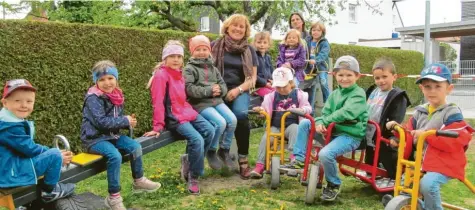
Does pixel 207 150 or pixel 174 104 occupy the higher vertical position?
pixel 174 104

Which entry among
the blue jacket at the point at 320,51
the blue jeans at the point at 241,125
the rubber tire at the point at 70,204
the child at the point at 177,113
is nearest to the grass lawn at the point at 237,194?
the child at the point at 177,113

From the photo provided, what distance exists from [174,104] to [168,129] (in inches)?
11.8

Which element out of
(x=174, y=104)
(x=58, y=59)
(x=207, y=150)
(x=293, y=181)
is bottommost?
(x=293, y=181)

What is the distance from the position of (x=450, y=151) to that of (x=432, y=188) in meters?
0.33

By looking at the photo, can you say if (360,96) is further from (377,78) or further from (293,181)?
(293,181)

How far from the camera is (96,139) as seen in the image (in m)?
4.45

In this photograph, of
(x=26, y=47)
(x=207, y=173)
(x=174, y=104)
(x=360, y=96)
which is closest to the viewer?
(x=360, y=96)

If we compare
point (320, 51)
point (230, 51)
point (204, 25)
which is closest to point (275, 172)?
point (230, 51)

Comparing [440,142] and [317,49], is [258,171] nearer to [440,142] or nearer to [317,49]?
[440,142]

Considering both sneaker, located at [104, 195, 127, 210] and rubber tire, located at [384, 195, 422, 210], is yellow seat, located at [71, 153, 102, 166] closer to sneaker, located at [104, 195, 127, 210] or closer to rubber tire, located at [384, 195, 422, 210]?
sneaker, located at [104, 195, 127, 210]

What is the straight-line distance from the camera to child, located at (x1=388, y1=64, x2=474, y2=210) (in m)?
3.85

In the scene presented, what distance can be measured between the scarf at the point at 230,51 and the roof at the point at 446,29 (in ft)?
53.0

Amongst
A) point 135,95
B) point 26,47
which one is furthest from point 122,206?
point 135,95

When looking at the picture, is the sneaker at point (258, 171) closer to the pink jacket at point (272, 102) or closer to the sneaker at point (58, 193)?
the pink jacket at point (272, 102)
